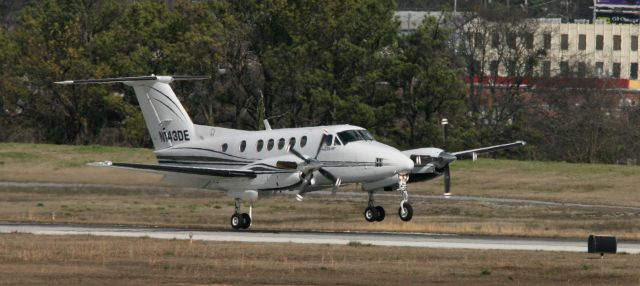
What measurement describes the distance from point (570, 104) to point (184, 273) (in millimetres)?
76961

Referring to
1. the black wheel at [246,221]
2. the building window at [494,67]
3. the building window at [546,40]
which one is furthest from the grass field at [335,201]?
the building window at [546,40]

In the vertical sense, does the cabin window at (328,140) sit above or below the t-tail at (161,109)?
below

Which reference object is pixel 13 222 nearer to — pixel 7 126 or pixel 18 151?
pixel 18 151

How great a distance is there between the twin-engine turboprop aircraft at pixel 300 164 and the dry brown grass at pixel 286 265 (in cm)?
597

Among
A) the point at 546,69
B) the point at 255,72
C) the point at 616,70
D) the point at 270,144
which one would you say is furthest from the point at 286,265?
the point at 616,70

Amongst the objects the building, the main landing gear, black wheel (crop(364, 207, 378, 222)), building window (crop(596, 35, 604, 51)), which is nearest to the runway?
black wheel (crop(364, 207, 378, 222))

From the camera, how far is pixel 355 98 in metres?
94.4

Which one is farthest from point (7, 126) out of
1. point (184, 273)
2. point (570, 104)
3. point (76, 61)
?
point (184, 273)

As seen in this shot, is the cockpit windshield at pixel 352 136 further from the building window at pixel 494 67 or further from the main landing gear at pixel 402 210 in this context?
the building window at pixel 494 67

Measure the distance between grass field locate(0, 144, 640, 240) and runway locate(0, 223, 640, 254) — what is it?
3.65 meters

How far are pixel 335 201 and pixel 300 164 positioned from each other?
2351cm

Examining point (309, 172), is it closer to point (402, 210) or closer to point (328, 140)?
point (328, 140)

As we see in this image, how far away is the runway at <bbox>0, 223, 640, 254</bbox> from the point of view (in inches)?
1679

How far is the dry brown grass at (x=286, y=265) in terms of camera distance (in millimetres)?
33156
